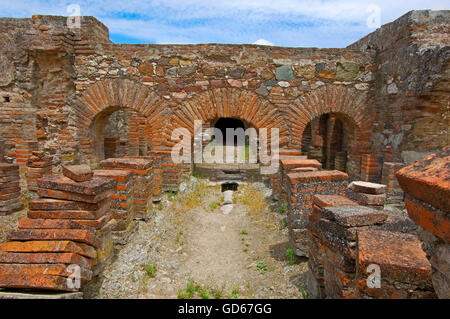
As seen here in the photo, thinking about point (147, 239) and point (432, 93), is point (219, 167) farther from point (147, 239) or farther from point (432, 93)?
point (432, 93)

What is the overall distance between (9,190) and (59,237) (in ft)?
13.9

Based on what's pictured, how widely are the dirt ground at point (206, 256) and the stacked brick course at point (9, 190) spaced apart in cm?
304

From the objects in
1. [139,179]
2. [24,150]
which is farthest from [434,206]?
[24,150]

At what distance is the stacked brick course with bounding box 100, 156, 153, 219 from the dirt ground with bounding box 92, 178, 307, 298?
9.3 inches

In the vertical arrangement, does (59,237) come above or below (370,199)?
below

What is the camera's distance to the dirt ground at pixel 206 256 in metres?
3.01

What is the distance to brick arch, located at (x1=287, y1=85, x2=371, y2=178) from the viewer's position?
619cm

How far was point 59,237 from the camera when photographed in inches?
91.0

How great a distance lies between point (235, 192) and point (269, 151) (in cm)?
122

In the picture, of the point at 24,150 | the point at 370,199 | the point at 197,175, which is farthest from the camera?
the point at 197,175

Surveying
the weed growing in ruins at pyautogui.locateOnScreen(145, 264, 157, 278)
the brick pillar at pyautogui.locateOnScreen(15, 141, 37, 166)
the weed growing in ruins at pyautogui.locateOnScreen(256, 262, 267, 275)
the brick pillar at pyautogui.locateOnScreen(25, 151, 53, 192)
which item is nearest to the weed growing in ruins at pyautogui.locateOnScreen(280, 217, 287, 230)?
the weed growing in ruins at pyautogui.locateOnScreen(256, 262, 267, 275)

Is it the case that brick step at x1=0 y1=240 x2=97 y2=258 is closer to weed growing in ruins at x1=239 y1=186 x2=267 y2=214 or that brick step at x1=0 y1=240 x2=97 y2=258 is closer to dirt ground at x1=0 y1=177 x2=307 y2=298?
dirt ground at x1=0 y1=177 x2=307 y2=298

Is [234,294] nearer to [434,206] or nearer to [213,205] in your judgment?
[434,206]
